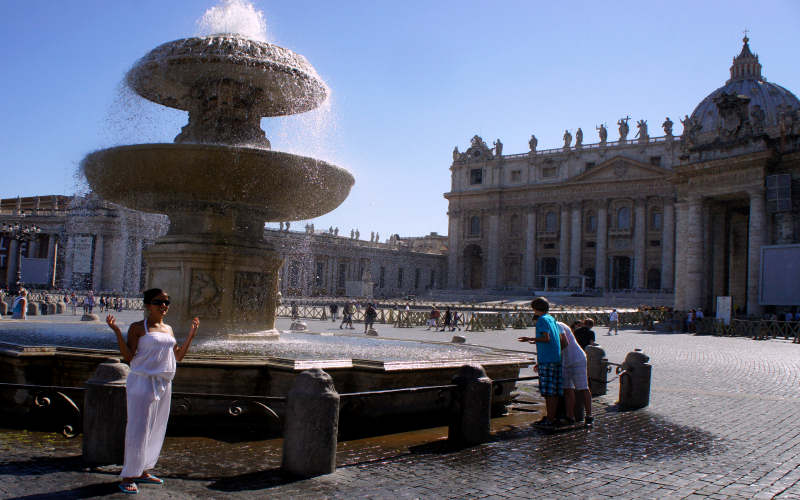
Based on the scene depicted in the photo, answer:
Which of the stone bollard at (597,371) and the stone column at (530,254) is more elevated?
the stone column at (530,254)

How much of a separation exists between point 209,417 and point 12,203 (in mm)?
85692

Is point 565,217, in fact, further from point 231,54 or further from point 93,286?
point 231,54

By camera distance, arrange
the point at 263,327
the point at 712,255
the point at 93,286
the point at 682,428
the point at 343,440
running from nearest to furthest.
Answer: the point at 343,440
the point at 682,428
the point at 263,327
the point at 712,255
the point at 93,286

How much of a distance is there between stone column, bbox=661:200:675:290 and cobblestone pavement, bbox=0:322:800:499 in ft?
189

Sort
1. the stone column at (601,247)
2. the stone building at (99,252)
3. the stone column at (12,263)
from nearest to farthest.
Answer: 1. the stone building at (99,252)
2. the stone column at (12,263)
3. the stone column at (601,247)

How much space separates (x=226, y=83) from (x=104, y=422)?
5.11 m

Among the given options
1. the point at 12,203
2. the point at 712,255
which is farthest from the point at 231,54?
the point at 12,203

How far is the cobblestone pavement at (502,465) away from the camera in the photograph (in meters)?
4.59

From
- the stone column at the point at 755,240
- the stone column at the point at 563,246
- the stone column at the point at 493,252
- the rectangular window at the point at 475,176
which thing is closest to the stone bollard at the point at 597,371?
the stone column at the point at 755,240

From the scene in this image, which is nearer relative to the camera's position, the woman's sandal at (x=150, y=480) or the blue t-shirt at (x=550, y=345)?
the woman's sandal at (x=150, y=480)

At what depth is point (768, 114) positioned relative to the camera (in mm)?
66125

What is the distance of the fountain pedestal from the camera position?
8195 millimetres

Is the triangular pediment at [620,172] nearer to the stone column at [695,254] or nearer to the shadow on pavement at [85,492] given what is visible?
the stone column at [695,254]

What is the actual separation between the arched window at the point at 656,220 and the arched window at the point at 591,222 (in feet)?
19.2
